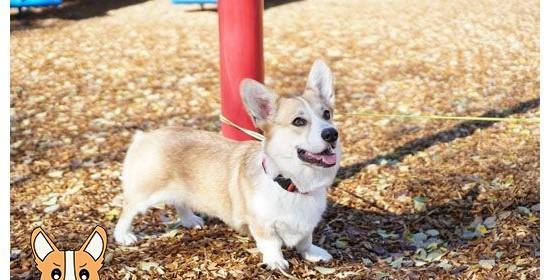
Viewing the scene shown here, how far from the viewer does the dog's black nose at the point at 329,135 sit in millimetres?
3375

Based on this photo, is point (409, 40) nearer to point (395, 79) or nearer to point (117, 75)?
point (395, 79)

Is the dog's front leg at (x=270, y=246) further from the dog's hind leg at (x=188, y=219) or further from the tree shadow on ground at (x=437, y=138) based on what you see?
the tree shadow on ground at (x=437, y=138)

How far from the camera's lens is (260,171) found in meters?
3.80

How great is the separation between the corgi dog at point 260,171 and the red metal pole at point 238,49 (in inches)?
26.9

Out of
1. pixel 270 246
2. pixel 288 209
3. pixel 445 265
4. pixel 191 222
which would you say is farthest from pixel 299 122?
pixel 191 222

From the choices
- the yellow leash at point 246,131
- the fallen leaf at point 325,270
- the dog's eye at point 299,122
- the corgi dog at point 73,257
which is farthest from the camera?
the yellow leash at point 246,131

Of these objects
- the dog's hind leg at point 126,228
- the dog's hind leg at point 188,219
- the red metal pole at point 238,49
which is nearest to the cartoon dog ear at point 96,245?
the dog's hind leg at point 126,228

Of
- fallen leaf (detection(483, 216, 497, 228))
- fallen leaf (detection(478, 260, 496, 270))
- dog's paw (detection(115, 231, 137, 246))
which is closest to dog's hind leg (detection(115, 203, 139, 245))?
dog's paw (detection(115, 231, 137, 246))

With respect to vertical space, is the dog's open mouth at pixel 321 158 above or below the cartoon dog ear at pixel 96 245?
above

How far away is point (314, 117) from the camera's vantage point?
3502mm

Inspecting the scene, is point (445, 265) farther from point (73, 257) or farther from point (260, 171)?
point (73, 257)

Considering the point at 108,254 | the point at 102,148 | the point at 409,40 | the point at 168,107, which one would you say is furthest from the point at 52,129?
the point at 409,40

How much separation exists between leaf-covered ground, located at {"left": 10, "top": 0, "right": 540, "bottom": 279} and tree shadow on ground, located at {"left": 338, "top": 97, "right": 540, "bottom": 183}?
0.03m

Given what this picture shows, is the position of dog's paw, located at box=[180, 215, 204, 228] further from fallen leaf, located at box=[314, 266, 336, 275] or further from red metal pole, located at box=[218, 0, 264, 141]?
fallen leaf, located at box=[314, 266, 336, 275]
